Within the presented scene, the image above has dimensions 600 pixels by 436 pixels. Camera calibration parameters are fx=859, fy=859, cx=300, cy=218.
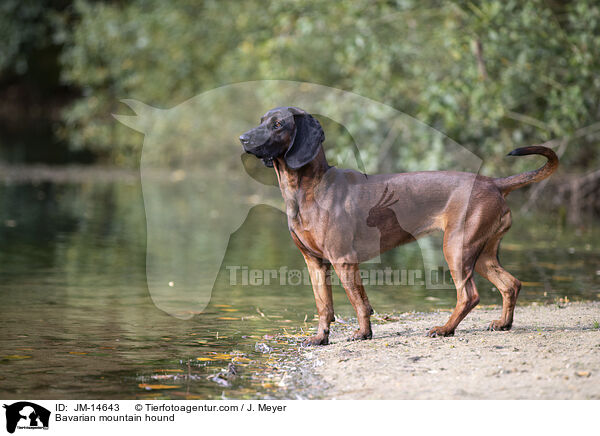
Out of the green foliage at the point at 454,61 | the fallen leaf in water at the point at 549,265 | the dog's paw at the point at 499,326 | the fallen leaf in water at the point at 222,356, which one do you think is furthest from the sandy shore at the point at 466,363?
the green foliage at the point at 454,61

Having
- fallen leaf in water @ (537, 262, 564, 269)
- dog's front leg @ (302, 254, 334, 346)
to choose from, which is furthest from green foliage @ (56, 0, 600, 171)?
dog's front leg @ (302, 254, 334, 346)

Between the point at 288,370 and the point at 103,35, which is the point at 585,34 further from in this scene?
the point at 103,35

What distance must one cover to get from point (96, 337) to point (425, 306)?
3.74 metres

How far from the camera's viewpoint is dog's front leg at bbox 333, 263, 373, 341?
697 cm

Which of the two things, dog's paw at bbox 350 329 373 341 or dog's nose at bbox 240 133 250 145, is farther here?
dog's paw at bbox 350 329 373 341

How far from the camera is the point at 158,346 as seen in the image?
7.40m

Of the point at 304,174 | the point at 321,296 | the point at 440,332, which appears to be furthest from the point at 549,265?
the point at 304,174

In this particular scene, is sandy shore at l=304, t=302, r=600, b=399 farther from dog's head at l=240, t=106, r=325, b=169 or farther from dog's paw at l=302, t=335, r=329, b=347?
dog's head at l=240, t=106, r=325, b=169

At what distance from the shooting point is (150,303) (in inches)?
377
